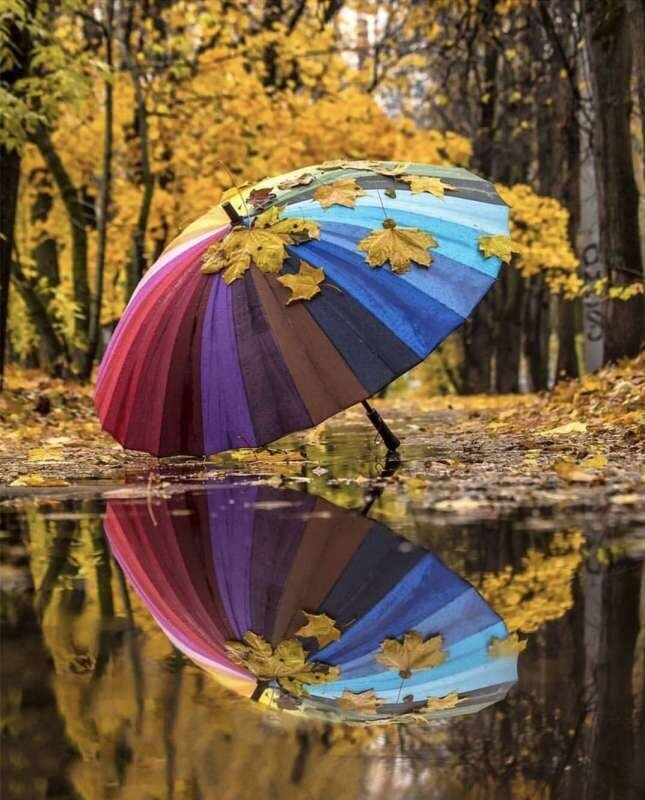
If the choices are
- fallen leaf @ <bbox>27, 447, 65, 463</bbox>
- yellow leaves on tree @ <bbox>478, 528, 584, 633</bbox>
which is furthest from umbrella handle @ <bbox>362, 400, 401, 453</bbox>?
yellow leaves on tree @ <bbox>478, 528, 584, 633</bbox>

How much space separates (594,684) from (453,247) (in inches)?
123

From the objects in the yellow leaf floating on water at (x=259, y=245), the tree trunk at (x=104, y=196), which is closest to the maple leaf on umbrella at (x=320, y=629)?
the yellow leaf floating on water at (x=259, y=245)

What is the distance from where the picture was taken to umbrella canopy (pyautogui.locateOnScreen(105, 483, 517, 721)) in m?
1.94

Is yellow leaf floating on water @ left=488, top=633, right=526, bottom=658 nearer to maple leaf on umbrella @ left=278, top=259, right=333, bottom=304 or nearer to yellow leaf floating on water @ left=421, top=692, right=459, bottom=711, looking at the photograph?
yellow leaf floating on water @ left=421, top=692, right=459, bottom=711

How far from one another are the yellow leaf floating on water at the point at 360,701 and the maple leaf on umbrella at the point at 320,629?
300mm

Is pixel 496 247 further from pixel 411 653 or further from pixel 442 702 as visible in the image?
pixel 442 702

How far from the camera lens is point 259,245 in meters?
4.69

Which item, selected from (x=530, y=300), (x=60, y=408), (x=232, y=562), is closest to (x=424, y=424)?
(x=60, y=408)

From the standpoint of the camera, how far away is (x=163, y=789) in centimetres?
155

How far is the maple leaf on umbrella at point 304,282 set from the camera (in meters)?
4.62

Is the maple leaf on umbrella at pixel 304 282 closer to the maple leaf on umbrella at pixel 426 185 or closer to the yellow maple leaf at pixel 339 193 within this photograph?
the yellow maple leaf at pixel 339 193

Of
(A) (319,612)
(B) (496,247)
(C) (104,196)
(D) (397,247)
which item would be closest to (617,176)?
(B) (496,247)

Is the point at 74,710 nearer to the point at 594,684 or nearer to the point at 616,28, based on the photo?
the point at 594,684

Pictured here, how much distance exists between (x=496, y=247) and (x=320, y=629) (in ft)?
9.12
